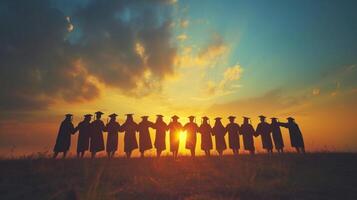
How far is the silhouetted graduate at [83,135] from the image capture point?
15.7m

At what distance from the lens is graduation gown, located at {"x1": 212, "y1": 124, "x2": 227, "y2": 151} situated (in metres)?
18.6

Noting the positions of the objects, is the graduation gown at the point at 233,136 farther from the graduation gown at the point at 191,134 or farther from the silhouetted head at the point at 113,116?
the silhouetted head at the point at 113,116

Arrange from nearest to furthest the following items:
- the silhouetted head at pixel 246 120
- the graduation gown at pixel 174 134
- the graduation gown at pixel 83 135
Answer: the graduation gown at pixel 83 135 → the graduation gown at pixel 174 134 → the silhouetted head at pixel 246 120

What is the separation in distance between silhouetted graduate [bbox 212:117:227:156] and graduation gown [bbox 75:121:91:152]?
8.28 meters

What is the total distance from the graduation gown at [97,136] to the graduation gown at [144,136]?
7.46 ft

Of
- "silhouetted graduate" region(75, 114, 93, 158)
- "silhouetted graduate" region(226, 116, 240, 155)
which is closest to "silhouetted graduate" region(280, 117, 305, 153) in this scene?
"silhouetted graduate" region(226, 116, 240, 155)

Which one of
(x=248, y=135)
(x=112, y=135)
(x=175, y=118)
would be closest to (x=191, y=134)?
(x=175, y=118)

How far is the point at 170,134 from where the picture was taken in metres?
17.5

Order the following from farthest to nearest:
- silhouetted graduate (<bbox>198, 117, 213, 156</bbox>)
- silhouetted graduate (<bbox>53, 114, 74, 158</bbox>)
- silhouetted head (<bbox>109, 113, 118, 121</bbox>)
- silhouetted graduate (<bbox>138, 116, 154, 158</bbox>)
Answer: silhouetted graduate (<bbox>198, 117, 213, 156</bbox>) < silhouetted graduate (<bbox>138, 116, 154, 158</bbox>) < silhouetted head (<bbox>109, 113, 118, 121</bbox>) < silhouetted graduate (<bbox>53, 114, 74, 158</bbox>)

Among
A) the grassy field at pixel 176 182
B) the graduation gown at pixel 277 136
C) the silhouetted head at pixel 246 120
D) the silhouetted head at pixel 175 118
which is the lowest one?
the grassy field at pixel 176 182

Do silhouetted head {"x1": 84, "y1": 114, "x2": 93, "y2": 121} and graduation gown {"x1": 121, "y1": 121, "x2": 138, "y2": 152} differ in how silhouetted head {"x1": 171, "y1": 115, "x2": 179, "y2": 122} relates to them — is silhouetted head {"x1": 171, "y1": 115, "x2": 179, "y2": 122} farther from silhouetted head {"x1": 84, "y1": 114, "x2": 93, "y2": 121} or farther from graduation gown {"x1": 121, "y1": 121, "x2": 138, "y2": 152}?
silhouetted head {"x1": 84, "y1": 114, "x2": 93, "y2": 121}

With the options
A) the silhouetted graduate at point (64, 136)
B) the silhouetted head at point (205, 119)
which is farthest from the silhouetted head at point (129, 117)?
the silhouetted head at point (205, 119)

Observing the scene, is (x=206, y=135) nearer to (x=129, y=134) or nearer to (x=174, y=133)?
(x=174, y=133)

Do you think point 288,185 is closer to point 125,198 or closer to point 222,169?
point 222,169
